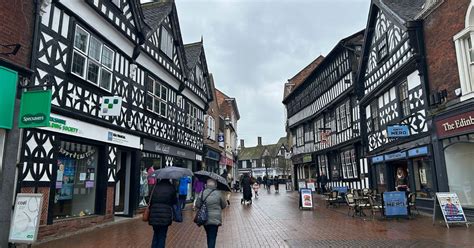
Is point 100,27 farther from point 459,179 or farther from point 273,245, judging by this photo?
Result: point 459,179

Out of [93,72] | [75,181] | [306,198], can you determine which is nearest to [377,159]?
[306,198]

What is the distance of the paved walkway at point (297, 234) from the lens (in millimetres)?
7805

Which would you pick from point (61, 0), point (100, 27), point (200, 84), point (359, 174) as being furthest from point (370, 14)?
point (61, 0)

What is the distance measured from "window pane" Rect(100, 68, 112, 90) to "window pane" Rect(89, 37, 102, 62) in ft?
1.69

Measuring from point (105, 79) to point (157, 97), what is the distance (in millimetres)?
4140

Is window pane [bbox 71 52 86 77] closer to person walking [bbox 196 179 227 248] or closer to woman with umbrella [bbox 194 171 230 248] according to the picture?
woman with umbrella [bbox 194 171 230 248]

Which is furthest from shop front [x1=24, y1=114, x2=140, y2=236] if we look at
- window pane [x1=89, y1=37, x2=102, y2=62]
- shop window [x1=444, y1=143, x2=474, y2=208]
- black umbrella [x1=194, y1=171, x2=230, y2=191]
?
shop window [x1=444, y1=143, x2=474, y2=208]

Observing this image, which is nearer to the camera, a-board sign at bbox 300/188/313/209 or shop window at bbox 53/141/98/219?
shop window at bbox 53/141/98/219

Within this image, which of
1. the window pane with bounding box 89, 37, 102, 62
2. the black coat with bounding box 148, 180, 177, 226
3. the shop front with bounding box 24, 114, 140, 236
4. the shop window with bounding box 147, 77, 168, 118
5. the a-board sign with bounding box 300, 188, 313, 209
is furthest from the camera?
the a-board sign with bounding box 300, 188, 313, 209

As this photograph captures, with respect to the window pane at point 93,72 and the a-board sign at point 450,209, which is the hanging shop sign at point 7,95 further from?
the a-board sign at point 450,209

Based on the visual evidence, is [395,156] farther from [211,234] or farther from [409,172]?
[211,234]

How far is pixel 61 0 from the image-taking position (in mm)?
9266

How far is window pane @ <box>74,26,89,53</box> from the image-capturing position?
395 inches

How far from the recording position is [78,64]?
1005 centimetres
